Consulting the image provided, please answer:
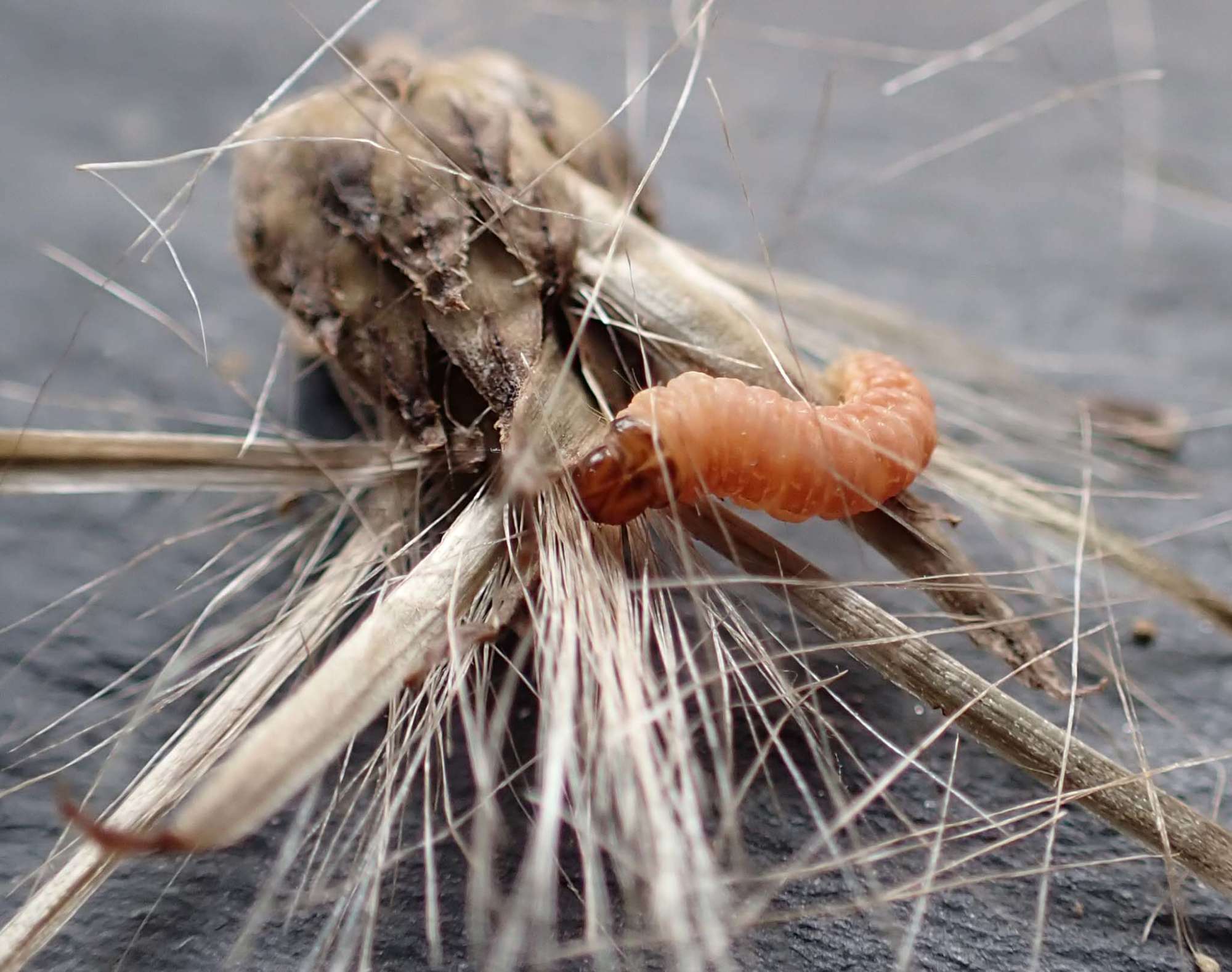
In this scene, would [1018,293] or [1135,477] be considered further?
[1018,293]

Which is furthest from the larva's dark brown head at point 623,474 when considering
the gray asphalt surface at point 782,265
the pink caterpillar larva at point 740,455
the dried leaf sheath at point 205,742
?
the gray asphalt surface at point 782,265

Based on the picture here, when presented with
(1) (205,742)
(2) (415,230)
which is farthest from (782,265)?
(1) (205,742)

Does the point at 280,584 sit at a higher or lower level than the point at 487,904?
higher

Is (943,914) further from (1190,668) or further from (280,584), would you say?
(280,584)

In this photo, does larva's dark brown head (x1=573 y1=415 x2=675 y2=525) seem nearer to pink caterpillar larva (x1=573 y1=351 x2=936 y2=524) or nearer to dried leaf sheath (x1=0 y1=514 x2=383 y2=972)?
pink caterpillar larva (x1=573 y1=351 x2=936 y2=524)

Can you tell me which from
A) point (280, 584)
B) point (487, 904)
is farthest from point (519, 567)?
point (280, 584)
